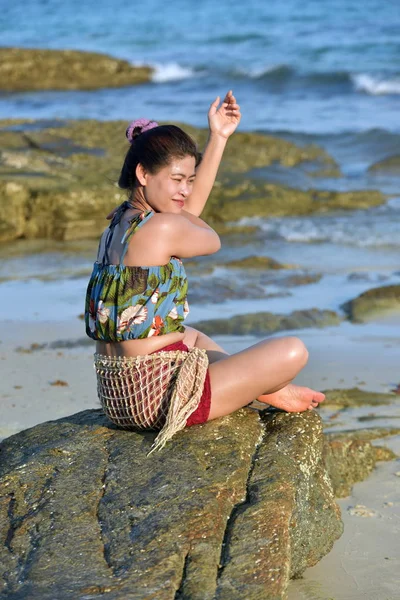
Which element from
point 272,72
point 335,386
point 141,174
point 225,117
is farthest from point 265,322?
point 272,72

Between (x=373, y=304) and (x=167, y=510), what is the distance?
444 cm

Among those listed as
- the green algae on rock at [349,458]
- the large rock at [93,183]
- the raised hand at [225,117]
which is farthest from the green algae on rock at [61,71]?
the green algae on rock at [349,458]

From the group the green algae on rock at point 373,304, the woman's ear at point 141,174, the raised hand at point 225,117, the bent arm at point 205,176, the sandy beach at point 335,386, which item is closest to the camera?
the sandy beach at point 335,386

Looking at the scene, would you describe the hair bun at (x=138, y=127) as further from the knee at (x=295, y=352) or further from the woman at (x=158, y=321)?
the knee at (x=295, y=352)

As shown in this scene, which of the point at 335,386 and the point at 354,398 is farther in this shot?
the point at 335,386

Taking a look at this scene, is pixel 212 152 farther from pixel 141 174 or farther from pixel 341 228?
pixel 341 228

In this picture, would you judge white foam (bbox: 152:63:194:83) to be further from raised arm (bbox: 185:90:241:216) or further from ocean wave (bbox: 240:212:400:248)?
raised arm (bbox: 185:90:241:216)

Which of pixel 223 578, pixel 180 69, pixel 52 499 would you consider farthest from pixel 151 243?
pixel 180 69

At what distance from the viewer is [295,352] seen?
12.3 feet

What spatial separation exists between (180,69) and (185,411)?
79.5 ft

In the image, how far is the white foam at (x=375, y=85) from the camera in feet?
70.3

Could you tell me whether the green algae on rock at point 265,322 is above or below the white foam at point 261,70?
below

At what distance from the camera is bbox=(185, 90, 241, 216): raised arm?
4.14 metres

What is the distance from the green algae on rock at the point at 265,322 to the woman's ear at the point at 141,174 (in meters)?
2.88
